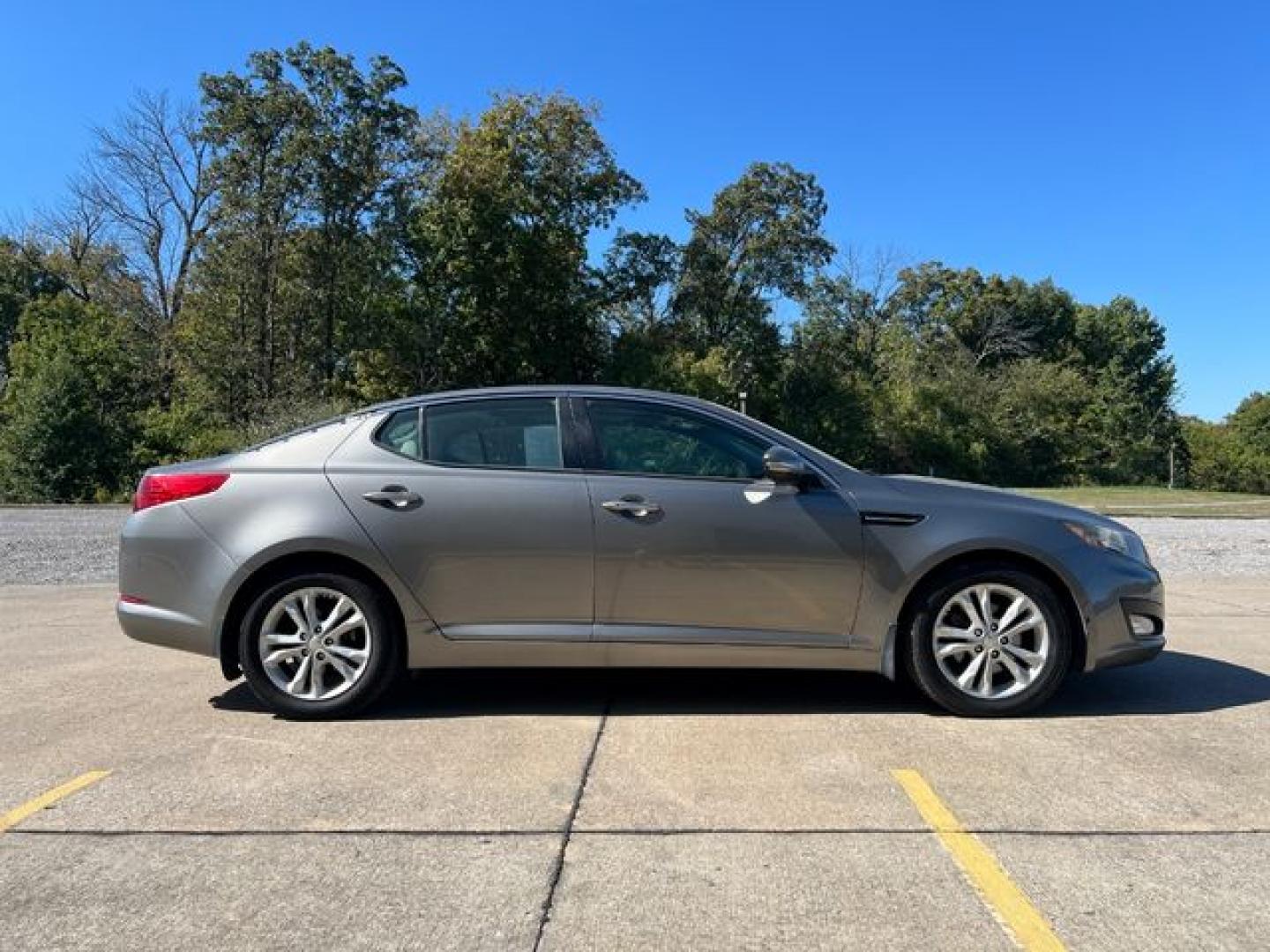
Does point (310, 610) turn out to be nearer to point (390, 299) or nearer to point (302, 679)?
point (302, 679)

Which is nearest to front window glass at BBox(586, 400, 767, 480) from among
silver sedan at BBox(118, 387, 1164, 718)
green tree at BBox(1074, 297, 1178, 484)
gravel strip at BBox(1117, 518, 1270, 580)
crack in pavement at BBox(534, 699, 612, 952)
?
silver sedan at BBox(118, 387, 1164, 718)

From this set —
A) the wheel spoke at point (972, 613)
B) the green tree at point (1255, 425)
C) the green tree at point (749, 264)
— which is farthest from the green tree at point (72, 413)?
the green tree at point (1255, 425)

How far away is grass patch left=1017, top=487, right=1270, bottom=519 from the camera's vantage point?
27312mm

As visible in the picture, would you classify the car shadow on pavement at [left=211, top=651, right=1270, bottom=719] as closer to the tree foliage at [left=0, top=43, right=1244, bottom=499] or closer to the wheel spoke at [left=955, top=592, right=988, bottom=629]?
the wheel spoke at [left=955, top=592, right=988, bottom=629]

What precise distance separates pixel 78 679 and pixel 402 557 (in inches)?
97.8

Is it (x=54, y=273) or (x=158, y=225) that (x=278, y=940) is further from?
(x=54, y=273)

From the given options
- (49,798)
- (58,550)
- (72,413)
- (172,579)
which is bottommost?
(58,550)

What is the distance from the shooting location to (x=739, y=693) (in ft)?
18.0

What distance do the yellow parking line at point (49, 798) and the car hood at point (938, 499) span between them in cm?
363

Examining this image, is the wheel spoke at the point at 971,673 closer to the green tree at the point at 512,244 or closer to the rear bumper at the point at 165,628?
the rear bumper at the point at 165,628

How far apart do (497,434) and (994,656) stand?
2721 millimetres

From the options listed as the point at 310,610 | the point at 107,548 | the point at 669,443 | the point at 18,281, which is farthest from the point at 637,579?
the point at 18,281

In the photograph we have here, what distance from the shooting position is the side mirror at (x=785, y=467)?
4852 millimetres

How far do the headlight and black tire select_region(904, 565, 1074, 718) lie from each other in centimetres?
34
